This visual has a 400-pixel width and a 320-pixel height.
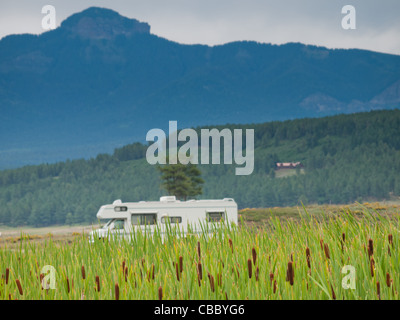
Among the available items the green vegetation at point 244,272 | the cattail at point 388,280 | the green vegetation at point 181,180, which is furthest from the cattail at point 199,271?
the green vegetation at point 181,180

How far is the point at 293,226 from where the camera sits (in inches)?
344

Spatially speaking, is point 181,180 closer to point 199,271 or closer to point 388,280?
point 199,271

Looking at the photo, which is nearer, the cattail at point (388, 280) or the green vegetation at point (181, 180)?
the cattail at point (388, 280)

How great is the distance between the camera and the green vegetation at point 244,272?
18.5 feet

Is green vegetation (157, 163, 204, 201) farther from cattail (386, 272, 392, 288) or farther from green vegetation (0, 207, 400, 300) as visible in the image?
cattail (386, 272, 392, 288)

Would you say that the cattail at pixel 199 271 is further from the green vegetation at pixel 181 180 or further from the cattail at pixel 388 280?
the green vegetation at pixel 181 180

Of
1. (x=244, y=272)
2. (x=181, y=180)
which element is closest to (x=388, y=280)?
(x=244, y=272)

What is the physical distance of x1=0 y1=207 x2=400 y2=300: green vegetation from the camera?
565 centimetres

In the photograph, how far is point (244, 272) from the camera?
6.14 m

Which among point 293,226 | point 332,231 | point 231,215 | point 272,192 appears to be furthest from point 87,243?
point 272,192
